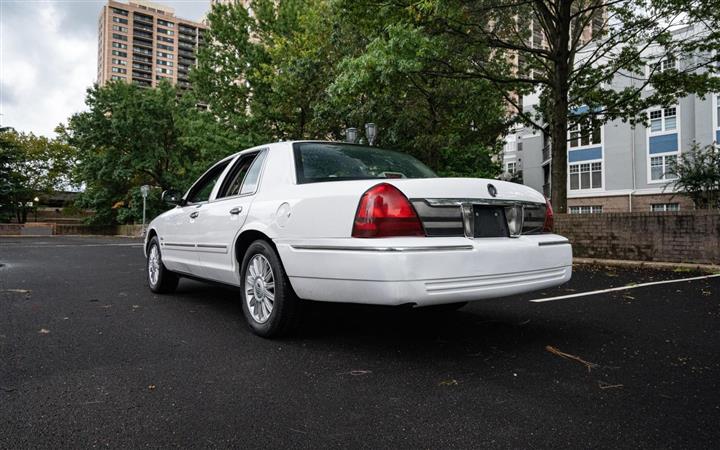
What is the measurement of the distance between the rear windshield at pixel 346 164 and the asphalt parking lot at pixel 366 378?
1.28 m

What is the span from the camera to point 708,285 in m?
6.64

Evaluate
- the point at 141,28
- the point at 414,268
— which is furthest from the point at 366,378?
the point at 141,28

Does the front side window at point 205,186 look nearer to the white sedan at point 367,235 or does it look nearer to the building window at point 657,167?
the white sedan at point 367,235

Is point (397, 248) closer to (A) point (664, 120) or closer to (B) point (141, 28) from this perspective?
(A) point (664, 120)

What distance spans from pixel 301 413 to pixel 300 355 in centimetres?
94

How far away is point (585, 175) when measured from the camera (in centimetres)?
3158

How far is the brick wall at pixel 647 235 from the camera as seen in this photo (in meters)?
8.75

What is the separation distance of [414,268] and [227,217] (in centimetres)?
211

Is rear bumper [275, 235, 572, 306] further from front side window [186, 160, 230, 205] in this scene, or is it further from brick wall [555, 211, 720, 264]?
brick wall [555, 211, 720, 264]

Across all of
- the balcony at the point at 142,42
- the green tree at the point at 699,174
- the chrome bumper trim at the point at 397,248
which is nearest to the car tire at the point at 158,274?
the chrome bumper trim at the point at 397,248

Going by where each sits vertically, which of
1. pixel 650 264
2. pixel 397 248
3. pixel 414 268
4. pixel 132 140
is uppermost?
pixel 132 140

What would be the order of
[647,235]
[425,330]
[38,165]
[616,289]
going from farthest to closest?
[38,165]
[647,235]
[616,289]
[425,330]

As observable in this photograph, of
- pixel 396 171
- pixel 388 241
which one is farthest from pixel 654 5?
pixel 388 241

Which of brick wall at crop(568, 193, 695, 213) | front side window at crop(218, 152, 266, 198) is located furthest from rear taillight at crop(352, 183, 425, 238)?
brick wall at crop(568, 193, 695, 213)
